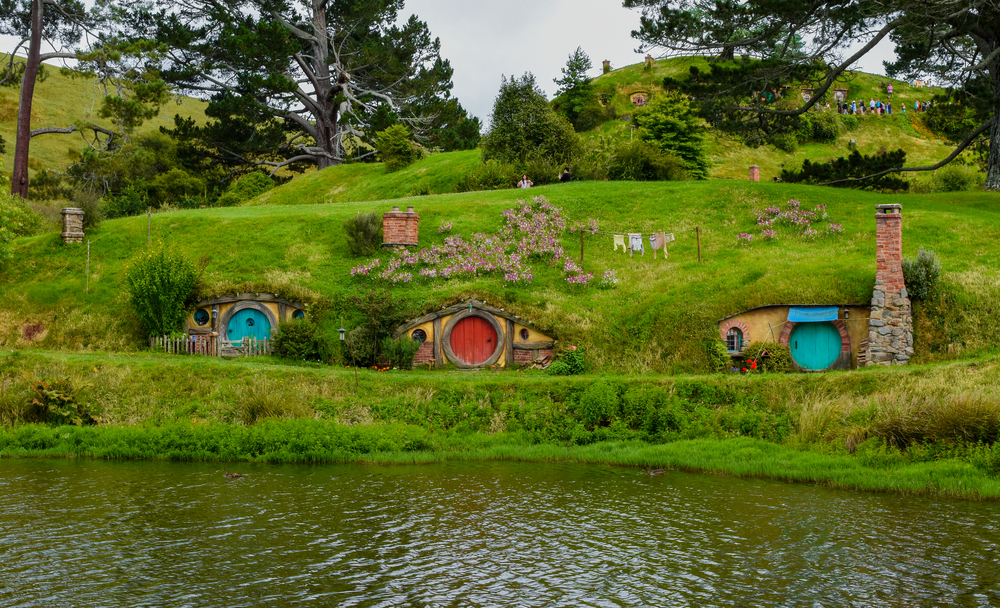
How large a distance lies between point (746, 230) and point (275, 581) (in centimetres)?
3040

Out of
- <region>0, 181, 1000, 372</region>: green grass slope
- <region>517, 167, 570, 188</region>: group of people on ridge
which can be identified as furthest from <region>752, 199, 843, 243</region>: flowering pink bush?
<region>517, 167, 570, 188</region>: group of people on ridge

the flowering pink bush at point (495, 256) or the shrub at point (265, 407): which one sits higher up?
the flowering pink bush at point (495, 256)

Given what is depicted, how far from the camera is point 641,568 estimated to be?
13.5 meters

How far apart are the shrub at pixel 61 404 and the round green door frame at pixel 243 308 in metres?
7.40

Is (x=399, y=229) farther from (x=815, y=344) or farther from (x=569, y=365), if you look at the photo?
(x=815, y=344)

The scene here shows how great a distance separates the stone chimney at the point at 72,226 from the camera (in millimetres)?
38188

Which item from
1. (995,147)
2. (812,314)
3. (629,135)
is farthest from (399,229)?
(629,135)

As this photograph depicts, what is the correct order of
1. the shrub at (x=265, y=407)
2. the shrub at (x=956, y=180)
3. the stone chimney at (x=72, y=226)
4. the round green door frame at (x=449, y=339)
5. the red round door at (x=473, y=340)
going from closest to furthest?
1. the shrub at (x=265, y=407)
2. the round green door frame at (x=449, y=339)
3. the red round door at (x=473, y=340)
4. the stone chimney at (x=72, y=226)
5. the shrub at (x=956, y=180)

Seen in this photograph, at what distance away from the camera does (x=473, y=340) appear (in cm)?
3125

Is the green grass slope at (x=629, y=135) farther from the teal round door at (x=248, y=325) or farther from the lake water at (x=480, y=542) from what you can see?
the lake water at (x=480, y=542)

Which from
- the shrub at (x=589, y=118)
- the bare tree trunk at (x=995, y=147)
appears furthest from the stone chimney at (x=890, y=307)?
the shrub at (x=589, y=118)

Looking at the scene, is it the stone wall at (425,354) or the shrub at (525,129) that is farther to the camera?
the shrub at (525,129)

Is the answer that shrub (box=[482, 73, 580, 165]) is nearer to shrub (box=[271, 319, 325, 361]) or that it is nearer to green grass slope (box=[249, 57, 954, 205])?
green grass slope (box=[249, 57, 954, 205])

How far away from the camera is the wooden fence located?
104 ft
